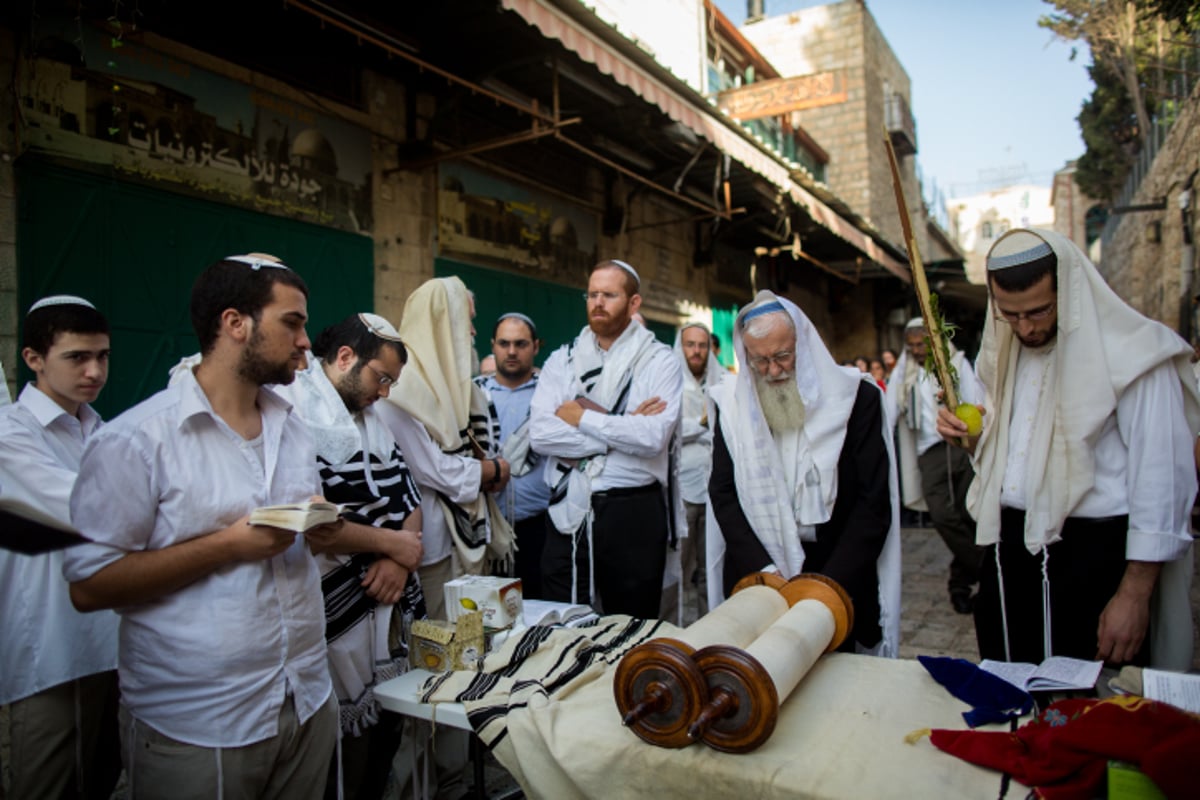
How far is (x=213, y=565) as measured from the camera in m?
1.59

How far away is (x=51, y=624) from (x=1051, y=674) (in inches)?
105

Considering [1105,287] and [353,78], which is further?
[353,78]

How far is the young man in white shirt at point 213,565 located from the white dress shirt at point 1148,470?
84.8 inches

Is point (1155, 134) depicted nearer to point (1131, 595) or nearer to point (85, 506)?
point (1131, 595)

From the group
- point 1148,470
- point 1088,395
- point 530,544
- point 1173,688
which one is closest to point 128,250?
point 530,544

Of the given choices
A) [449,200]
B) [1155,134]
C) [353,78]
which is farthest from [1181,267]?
[353,78]

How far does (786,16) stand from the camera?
19891 mm

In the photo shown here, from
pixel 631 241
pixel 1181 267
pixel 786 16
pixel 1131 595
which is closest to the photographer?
pixel 1131 595

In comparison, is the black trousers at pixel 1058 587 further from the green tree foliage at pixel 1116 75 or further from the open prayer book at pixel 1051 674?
the green tree foliage at pixel 1116 75

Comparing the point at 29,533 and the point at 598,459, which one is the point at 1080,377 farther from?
the point at 29,533

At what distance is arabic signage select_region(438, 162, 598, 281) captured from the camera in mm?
6777

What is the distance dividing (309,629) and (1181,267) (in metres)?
10.4

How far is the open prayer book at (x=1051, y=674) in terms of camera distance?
166 centimetres

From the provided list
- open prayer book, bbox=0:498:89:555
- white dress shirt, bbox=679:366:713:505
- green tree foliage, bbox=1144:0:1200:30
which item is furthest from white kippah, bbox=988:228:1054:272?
green tree foliage, bbox=1144:0:1200:30
